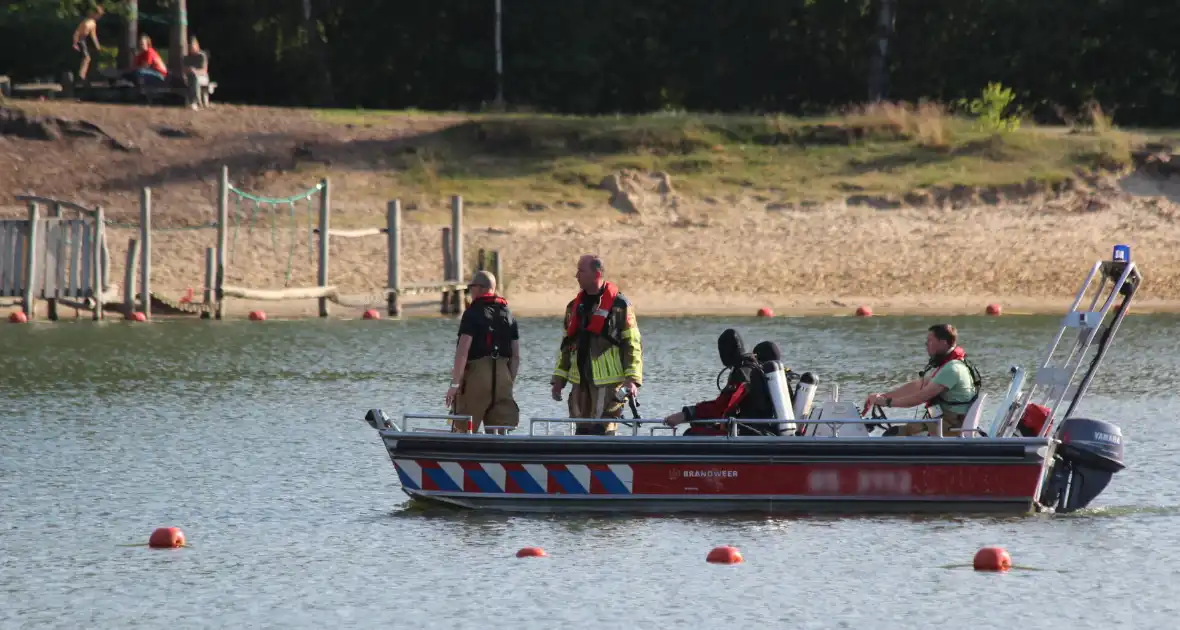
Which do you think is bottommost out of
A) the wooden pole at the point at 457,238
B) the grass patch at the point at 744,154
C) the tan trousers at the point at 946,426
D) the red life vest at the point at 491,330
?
the tan trousers at the point at 946,426

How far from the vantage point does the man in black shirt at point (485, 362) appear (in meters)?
14.4

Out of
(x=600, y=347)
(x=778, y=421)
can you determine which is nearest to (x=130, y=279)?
(x=600, y=347)

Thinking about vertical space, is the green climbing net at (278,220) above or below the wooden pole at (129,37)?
below

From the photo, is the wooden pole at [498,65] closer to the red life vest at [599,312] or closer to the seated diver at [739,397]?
the red life vest at [599,312]

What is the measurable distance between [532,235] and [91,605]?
21969 mm

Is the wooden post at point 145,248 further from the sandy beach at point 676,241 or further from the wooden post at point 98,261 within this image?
the sandy beach at point 676,241

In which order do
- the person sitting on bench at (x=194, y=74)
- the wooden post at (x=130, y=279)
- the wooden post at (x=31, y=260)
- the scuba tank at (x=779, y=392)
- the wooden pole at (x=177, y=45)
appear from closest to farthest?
the scuba tank at (x=779, y=392) < the wooden post at (x=31, y=260) < the wooden post at (x=130, y=279) < the wooden pole at (x=177, y=45) < the person sitting on bench at (x=194, y=74)

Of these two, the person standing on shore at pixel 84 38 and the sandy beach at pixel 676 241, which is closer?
the sandy beach at pixel 676 241

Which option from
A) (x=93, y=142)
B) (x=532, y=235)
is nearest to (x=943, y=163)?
(x=532, y=235)

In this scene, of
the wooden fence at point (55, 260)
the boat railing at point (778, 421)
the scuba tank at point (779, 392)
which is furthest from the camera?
the wooden fence at point (55, 260)

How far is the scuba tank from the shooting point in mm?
13789

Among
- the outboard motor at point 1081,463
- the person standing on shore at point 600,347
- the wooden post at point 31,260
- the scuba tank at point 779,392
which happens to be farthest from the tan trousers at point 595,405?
the wooden post at point 31,260

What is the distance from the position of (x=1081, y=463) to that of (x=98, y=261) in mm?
18886

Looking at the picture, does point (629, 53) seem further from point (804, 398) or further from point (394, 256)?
point (804, 398)
